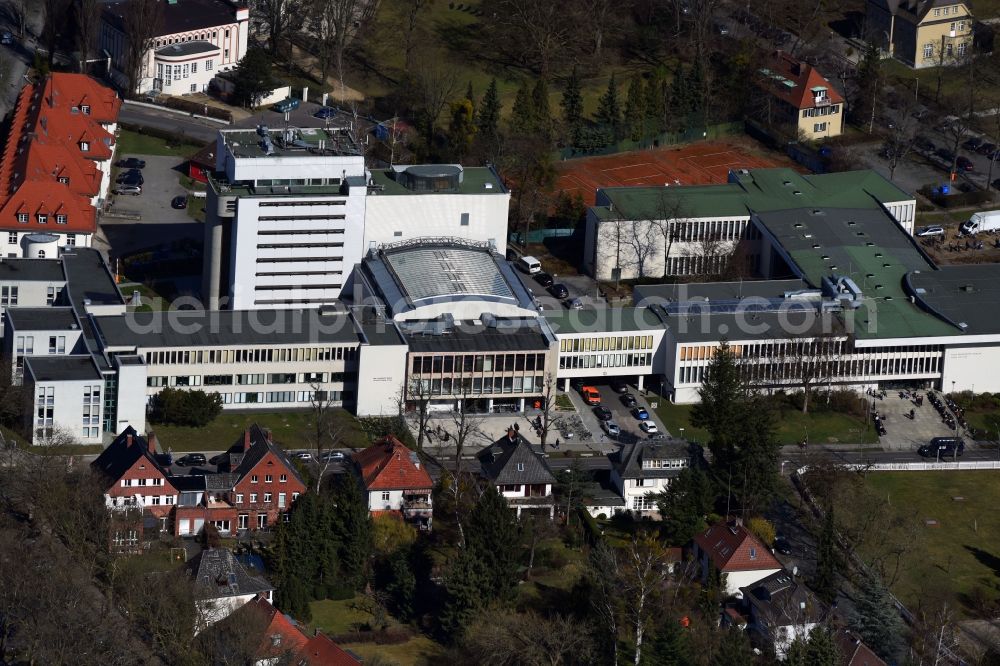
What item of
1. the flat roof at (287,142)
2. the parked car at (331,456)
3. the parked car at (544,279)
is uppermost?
the flat roof at (287,142)

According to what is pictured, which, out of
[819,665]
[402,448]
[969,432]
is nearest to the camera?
[819,665]

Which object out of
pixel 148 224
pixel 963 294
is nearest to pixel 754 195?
pixel 963 294

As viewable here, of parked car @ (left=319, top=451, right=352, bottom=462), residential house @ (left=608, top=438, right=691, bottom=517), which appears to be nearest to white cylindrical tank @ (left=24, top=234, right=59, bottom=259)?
parked car @ (left=319, top=451, right=352, bottom=462)

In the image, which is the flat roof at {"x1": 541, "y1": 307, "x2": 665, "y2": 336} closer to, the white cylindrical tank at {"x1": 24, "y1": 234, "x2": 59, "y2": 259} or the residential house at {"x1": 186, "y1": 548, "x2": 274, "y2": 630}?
the white cylindrical tank at {"x1": 24, "y1": 234, "x2": 59, "y2": 259}

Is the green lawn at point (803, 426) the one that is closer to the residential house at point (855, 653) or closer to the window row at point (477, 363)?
the window row at point (477, 363)

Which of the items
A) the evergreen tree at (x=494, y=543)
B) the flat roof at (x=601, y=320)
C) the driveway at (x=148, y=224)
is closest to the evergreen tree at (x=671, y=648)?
the evergreen tree at (x=494, y=543)


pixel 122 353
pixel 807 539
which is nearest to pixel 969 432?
pixel 807 539

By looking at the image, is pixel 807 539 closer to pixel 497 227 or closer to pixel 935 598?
pixel 935 598

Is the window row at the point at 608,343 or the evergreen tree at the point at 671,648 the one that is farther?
the window row at the point at 608,343
